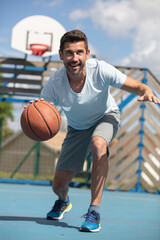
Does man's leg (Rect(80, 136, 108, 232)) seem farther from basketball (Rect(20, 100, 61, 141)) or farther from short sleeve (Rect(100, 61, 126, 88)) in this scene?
short sleeve (Rect(100, 61, 126, 88))

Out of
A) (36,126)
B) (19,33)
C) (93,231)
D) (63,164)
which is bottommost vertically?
(93,231)

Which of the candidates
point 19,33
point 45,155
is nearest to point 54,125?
point 19,33

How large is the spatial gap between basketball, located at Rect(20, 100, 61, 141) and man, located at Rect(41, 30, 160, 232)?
0.52 feet

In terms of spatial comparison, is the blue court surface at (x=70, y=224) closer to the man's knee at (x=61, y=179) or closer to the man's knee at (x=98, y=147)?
the man's knee at (x=61, y=179)

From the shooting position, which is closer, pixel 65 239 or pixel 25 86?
pixel 65 239

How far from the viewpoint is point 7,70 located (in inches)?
347

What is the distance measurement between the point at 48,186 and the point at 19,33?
3.95 m

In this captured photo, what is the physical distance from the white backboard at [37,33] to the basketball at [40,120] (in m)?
5.89

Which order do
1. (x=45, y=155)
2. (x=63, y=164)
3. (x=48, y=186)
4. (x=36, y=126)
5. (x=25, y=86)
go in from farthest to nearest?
(x=45, y=155)
(x=25, y=86)
(x=48, y=186)
(x=63, y=164)
(x=36, y=126)

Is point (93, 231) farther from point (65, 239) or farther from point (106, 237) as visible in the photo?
point (65, 239)

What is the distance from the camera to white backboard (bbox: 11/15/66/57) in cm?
916

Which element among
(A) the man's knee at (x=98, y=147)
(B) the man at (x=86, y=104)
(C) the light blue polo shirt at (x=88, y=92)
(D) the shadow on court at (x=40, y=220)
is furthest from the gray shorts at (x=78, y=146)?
(D) the shadow on court at (x=40, y=220)

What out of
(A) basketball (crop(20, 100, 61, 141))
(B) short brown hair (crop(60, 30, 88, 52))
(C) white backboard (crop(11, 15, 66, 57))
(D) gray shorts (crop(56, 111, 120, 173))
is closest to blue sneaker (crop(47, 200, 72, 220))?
(D) gray shorts (crop(56, 111, 120, 173))

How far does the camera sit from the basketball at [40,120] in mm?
3316
